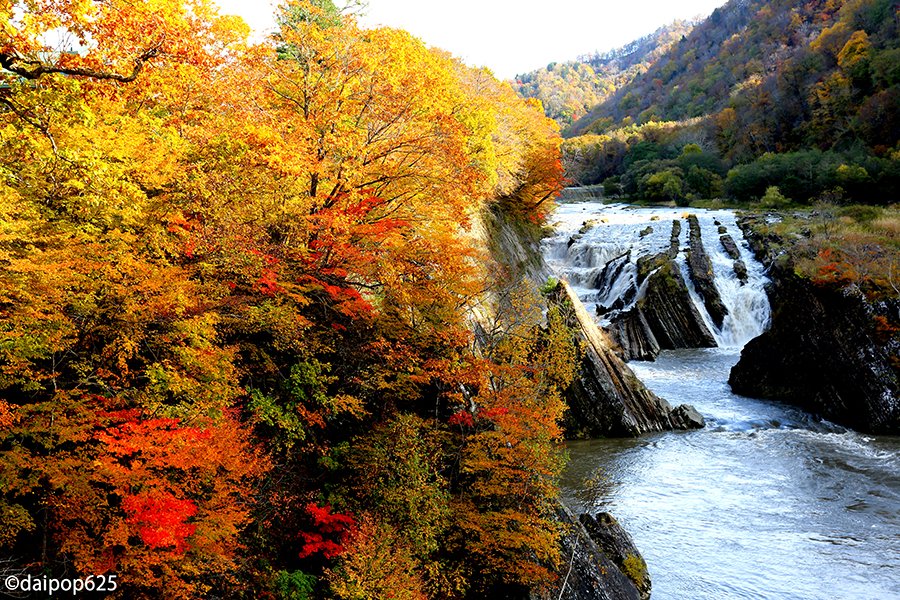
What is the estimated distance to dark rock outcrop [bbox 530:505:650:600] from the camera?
10.4 m

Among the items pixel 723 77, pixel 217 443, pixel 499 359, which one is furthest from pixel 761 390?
pixel 723 77

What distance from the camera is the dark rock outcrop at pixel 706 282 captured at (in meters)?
34.0

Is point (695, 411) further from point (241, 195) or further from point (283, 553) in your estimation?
point (241, 195)

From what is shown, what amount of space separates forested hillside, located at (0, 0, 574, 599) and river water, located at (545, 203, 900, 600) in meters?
4.73

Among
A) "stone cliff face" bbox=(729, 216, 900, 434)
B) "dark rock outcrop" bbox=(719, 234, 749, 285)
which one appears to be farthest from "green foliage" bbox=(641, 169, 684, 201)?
"stone cliff face" bbox=(729, 216, 900, 434)

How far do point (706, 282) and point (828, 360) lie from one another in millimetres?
12312

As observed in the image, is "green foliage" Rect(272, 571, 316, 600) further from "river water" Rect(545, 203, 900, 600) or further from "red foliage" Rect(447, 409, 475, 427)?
"river water" Rect(545, 203, 900, 600)

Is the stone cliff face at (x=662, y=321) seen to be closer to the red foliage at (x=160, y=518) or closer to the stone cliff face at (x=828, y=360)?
the stone cliff face at (x=828, y=360)

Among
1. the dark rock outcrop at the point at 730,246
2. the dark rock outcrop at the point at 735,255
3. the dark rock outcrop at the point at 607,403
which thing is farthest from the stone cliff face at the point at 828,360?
the dark rock outcrop at the point at 730,246

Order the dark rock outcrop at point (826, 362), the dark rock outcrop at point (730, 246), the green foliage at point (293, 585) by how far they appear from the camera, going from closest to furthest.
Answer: the green foliage at point (293, 585) → the dark rock outcrop at point (826, 362) → the dark rock outcrop at point (730, 246)

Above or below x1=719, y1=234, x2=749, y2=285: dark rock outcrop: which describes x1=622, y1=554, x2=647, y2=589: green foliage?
below

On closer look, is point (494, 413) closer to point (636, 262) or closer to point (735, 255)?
point (636, 262)

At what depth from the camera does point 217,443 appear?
8.96 meters

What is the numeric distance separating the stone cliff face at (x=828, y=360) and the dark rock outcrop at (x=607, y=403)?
245 inches
